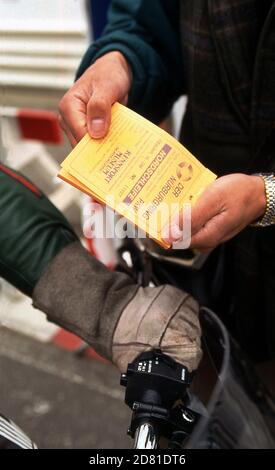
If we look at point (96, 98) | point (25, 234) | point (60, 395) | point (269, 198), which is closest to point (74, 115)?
point (96, 98)

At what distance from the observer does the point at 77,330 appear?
656 mm

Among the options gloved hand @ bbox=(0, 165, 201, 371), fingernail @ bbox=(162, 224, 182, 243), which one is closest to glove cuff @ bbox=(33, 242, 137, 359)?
gloved hand @ bbox=(0, 165, 201, 371)

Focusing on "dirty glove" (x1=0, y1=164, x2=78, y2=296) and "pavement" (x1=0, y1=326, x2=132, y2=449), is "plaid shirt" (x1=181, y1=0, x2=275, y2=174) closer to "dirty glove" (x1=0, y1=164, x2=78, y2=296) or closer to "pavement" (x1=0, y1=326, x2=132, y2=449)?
"dirty glove" (x1=0, y1=164, x2=78, y2=296)

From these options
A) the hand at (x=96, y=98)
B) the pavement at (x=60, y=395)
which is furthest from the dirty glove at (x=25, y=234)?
the pavement at (x=60, y=395)

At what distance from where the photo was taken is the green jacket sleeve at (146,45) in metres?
0.82

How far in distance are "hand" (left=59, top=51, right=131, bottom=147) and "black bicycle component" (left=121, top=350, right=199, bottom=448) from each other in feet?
0.98

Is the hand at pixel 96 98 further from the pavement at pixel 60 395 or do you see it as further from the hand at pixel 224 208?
the pavement at pixel 60 395

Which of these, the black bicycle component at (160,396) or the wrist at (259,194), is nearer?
the black bicycle component at (160,396)

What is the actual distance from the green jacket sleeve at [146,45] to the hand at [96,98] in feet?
0.14

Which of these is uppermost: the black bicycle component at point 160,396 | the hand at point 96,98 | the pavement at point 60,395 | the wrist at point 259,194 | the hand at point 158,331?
the hand at point 96,98

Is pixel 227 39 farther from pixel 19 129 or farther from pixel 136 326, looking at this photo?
pixel 19 129

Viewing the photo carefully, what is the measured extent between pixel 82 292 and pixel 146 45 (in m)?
→ 0.47
